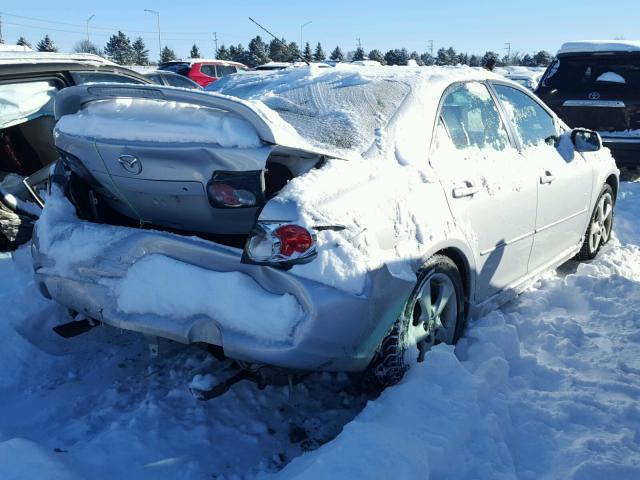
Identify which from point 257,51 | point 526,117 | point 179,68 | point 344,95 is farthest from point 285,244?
point 257,51

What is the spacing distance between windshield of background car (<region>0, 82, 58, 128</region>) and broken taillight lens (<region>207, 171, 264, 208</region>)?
2769 mm

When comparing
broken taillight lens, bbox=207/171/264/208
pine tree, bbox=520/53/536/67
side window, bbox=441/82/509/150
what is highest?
side window, bbox=441/82/509/150

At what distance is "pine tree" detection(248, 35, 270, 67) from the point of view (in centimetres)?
5316

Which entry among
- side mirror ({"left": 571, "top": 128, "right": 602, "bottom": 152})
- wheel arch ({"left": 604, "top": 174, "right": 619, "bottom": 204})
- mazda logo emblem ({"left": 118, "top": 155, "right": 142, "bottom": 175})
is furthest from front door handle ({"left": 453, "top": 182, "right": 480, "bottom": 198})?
wheel arch ({"left": 604, "top": 174, "right": 619, "bottom": 204})

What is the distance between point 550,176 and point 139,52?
210 ft

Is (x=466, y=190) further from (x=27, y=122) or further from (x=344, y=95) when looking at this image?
(x=27, y=122)

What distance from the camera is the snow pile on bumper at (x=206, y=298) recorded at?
2.44 meters

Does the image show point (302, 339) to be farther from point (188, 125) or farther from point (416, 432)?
point (188, 125)

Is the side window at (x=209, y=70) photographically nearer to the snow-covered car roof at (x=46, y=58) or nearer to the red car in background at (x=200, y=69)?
the red car in background at (x=200, y=69)

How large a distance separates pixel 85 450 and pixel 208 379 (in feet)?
1.91

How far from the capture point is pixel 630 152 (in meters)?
8.17

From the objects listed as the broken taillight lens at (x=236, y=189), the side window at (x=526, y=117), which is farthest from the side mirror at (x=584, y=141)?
the broken taillight lens at (x=236, y=189)

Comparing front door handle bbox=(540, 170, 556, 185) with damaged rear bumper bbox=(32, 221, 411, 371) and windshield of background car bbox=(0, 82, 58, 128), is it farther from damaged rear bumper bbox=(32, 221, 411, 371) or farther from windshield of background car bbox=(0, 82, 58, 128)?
windshield of background car bbox=(0, 82, 58, 128)

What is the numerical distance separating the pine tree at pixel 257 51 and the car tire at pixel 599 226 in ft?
164
